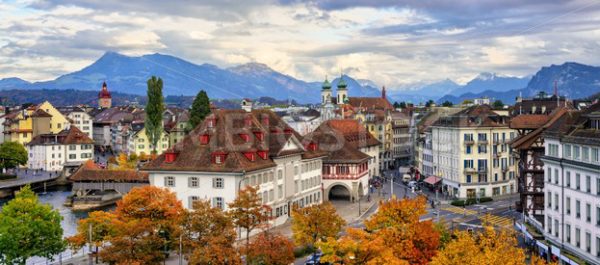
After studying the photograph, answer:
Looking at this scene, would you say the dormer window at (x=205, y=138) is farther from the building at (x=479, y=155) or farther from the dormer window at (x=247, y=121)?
the building at (x=479, y=155)

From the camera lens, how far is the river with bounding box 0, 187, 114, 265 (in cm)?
6680

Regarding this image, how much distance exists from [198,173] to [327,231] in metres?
19.1

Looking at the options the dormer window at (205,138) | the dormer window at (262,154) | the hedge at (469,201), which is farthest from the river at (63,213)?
the hedge at (469,201)

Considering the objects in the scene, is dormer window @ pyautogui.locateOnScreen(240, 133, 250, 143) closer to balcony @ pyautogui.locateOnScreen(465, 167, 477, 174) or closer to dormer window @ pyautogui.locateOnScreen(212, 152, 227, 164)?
dormer window @ pyautogui.locateOnScreen(212, 152, 227, 164)

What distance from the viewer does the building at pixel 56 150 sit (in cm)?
16000

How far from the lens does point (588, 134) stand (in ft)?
174

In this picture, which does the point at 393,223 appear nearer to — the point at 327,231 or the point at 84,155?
the point at 327,231

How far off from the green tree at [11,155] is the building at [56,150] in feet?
26.5

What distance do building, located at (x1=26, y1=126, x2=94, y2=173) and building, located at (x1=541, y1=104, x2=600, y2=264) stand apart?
12103 cm

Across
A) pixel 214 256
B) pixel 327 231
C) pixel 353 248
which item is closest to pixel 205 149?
Result: pixel 327 231

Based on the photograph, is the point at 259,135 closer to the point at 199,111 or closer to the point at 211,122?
the point at 211,122

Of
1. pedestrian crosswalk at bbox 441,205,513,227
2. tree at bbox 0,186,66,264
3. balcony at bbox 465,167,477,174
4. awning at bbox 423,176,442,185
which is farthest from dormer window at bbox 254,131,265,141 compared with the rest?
awning at bbox 423,176,442,185

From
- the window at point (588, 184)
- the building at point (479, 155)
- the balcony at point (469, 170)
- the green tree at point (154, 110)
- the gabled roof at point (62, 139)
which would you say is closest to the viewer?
the window at point (588, 184)

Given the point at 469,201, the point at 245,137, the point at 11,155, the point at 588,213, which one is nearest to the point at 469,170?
the point at 469,201
